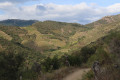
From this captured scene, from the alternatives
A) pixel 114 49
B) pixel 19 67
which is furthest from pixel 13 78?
pixel 114 49

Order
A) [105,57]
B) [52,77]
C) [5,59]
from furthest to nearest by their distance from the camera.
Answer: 1. [5,59]
2. [52,77]
3. [105,57]

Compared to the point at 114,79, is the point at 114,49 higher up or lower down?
higher up

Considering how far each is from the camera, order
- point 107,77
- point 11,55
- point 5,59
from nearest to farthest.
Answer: point 107,77 < point 5,59 < point 11,55

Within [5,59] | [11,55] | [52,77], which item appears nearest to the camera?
[52,77]

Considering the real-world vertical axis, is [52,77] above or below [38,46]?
above

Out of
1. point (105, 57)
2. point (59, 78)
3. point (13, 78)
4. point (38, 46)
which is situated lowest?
point (38, 46)

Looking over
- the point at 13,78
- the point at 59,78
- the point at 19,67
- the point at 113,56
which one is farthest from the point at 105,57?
the point at 19,67

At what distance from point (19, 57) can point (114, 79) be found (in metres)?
15.0

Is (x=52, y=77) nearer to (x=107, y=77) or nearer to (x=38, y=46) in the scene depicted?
(x=107, y=77)

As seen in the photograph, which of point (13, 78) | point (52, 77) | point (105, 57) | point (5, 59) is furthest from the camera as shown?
point (5, 59)

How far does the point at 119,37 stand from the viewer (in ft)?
19.4

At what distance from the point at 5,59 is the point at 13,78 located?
3037 mm

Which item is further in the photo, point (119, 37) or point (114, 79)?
point (119, 37)

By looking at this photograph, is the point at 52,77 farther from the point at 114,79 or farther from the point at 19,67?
the point at 19,67
